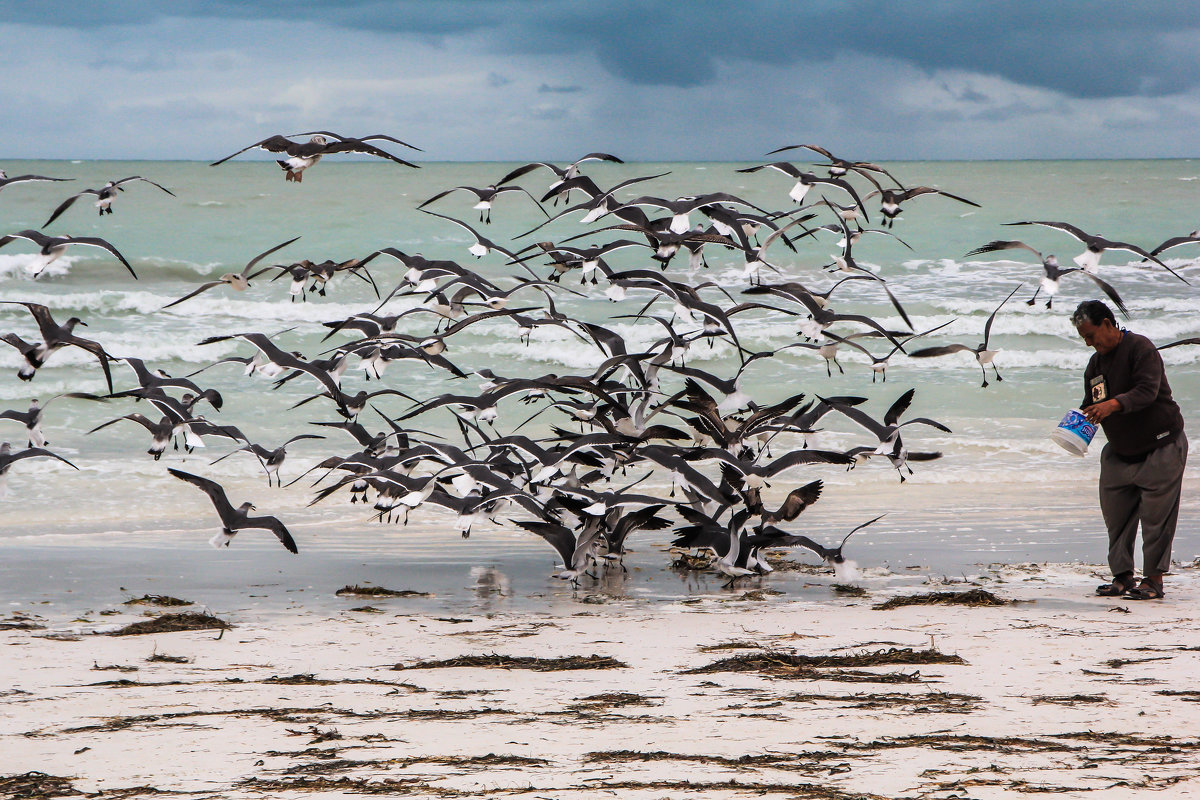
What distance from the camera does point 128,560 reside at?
9086mm

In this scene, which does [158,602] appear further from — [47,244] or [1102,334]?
[1102,334]

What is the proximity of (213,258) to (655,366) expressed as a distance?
86.2 ft

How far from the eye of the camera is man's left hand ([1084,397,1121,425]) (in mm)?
6973

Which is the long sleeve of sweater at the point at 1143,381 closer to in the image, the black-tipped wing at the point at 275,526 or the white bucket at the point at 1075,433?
the white bucket at the point at 1075,433

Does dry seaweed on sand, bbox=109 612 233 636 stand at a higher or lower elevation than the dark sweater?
lower

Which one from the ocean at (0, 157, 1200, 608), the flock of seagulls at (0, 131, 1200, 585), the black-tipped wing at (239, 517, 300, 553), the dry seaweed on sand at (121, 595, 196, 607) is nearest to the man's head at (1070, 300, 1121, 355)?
the flock of seagulls at (0, 131, 1200, 585)

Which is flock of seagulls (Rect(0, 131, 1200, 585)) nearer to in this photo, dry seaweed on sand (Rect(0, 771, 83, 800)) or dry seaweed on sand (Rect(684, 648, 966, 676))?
dry seaweed on sand (Rect(684, 648, 966, 676))

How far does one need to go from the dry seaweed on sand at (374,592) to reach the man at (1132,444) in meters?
4.32

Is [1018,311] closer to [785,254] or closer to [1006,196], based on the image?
[785,254]

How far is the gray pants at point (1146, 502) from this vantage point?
7.30 metres

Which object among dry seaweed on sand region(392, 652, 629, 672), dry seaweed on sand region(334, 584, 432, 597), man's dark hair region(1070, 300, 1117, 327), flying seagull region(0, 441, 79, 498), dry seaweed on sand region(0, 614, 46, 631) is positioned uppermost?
man's dark hair region(1070, 300, 1117, 327)

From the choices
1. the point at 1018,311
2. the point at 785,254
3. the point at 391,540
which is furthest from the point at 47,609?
the point at 785,254

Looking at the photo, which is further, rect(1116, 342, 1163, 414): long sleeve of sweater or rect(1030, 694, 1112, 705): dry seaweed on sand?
rect(1116, 342, 1163, 414): long sleeve of sweater

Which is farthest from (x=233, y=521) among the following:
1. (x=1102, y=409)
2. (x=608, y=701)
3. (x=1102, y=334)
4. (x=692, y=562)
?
(x=1102, y=334)
